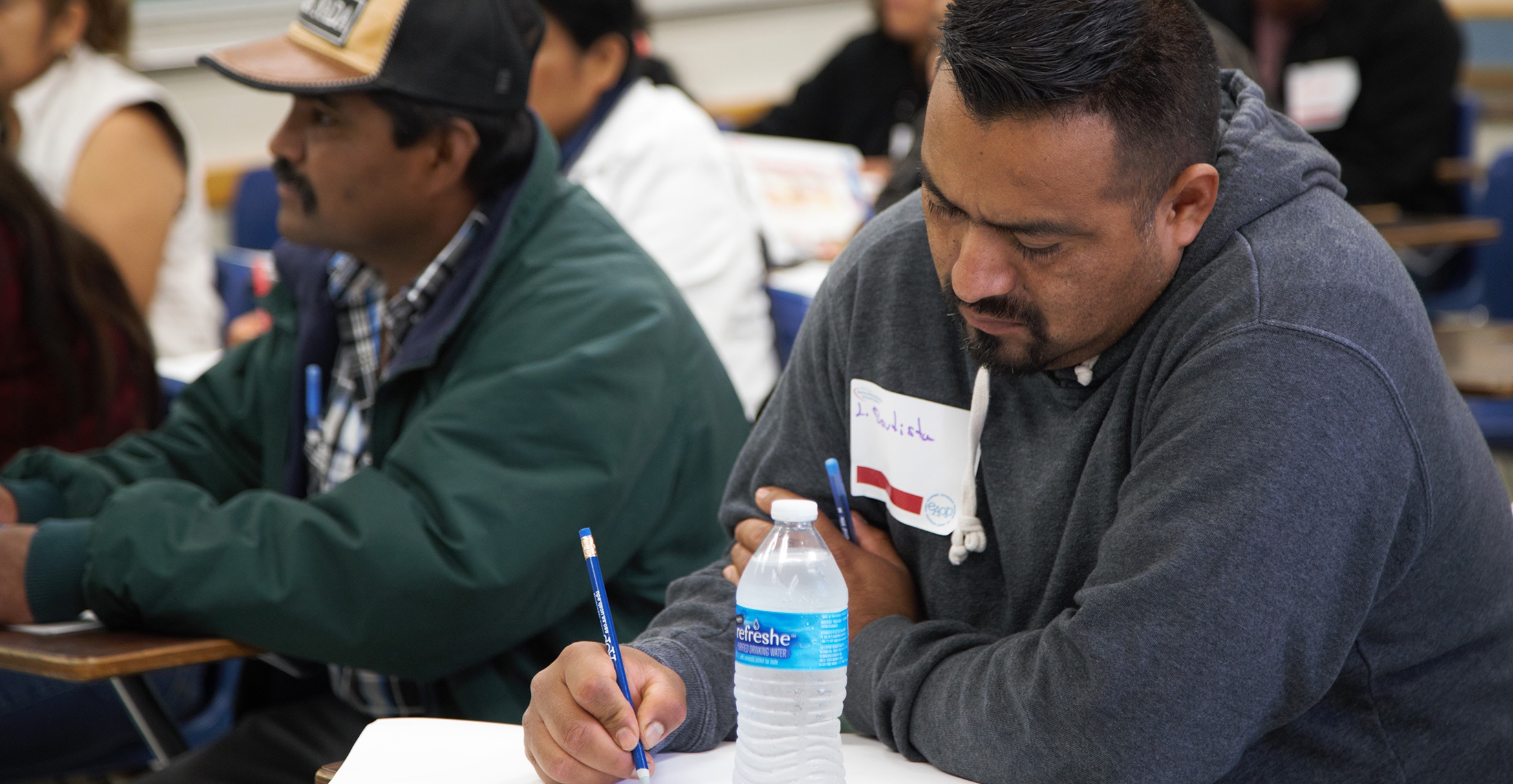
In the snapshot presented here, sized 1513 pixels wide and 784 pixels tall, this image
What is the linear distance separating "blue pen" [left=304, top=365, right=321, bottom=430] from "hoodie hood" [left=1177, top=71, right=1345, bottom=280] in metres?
1.32

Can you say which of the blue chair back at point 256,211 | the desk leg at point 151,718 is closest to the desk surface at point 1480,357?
the desk leg at point 151,718

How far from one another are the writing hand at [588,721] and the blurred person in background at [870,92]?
4493mm

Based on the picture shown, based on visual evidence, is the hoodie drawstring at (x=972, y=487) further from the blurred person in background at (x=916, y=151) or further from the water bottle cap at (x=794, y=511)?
the blurred person in background at (x=916, y=151)

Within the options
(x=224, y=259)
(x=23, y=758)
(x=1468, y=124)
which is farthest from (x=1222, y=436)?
(x=1468, y=124)

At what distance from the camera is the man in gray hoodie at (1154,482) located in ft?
3.53

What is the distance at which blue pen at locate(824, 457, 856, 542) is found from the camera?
1.42 meters

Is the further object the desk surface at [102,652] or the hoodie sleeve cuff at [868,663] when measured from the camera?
the desk surface at [102,652]

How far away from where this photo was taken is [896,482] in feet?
4.68

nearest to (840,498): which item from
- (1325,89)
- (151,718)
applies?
(151,718)

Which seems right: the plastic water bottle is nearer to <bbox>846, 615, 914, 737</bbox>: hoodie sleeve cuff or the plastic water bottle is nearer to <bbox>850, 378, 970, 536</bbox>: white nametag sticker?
<bbox>846, 615, 914, 737</bbox>: hoodie sleeve cuff

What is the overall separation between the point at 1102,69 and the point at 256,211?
4.30 metres

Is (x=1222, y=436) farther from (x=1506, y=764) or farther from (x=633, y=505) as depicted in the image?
(x=633, y=505)

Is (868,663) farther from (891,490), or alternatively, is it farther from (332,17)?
(332,17)

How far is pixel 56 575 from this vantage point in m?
1.75
